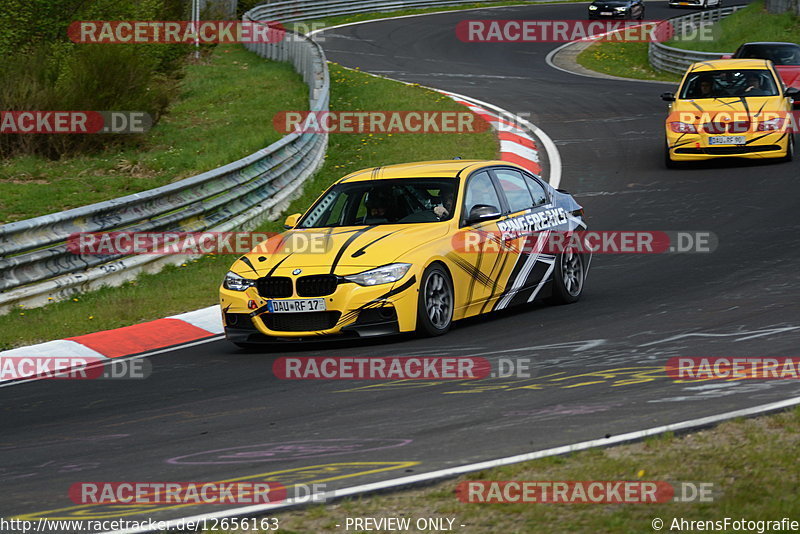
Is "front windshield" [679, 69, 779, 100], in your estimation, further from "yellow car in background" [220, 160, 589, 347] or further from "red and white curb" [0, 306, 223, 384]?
"red and white curb" [0, 306, 223, 384]

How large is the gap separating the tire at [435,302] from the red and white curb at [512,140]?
8.97 m

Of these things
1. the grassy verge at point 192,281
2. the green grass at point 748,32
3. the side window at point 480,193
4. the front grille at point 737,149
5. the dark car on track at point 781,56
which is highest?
the green grass at point 748,32

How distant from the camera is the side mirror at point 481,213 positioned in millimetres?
10297

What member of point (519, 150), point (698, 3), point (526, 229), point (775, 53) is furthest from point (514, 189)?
point (698, 3)

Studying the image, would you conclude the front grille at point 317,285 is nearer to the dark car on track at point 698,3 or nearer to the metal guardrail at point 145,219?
the metal guardrail at point 145,219

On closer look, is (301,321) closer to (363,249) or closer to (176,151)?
(363,249)

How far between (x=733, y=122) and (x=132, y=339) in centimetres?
1119

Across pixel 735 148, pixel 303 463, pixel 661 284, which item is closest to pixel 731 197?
pixel 735 148

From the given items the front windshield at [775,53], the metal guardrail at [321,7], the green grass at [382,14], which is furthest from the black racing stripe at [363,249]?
the green grass at [382,14]

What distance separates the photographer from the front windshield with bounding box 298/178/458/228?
10.5m

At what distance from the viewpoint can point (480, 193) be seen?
10.8 metres

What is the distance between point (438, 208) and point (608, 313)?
1.73 meters

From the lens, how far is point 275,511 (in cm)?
523

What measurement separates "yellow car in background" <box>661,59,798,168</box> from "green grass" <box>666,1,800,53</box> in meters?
19.4
